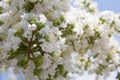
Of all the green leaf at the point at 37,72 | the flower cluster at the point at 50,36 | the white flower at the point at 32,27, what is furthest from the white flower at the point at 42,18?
the green leaf at the point at 37,72

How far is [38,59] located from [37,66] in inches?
3.7

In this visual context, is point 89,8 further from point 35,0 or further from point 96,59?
point 35,0

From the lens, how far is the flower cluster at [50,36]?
516cm

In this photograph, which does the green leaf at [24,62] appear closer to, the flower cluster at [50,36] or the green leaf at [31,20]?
the flower cluster at [50,36]

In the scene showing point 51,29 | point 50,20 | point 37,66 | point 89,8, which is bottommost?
point 37,66

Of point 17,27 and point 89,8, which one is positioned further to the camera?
point 89,8

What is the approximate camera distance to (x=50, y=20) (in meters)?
5.69

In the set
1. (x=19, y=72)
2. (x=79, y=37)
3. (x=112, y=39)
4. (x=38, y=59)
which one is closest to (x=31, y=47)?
(x=38, y=59)

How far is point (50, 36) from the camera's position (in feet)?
16.9

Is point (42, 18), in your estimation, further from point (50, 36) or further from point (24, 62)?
point (24, 62)

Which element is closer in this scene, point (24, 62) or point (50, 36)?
point (50, 36)

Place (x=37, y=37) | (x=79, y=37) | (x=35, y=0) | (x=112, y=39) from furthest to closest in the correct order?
(x=112, y=39) < (x=79, y=37) < (x=35, y=0) < (x=37, y=37)

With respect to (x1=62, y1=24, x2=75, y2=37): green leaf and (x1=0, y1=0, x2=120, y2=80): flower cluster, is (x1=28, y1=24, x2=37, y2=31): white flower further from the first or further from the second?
(x1=62, y1=24, x2=75, y2=37): green leaf

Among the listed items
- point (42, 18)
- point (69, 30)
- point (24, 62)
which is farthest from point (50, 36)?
point (69, 30)
